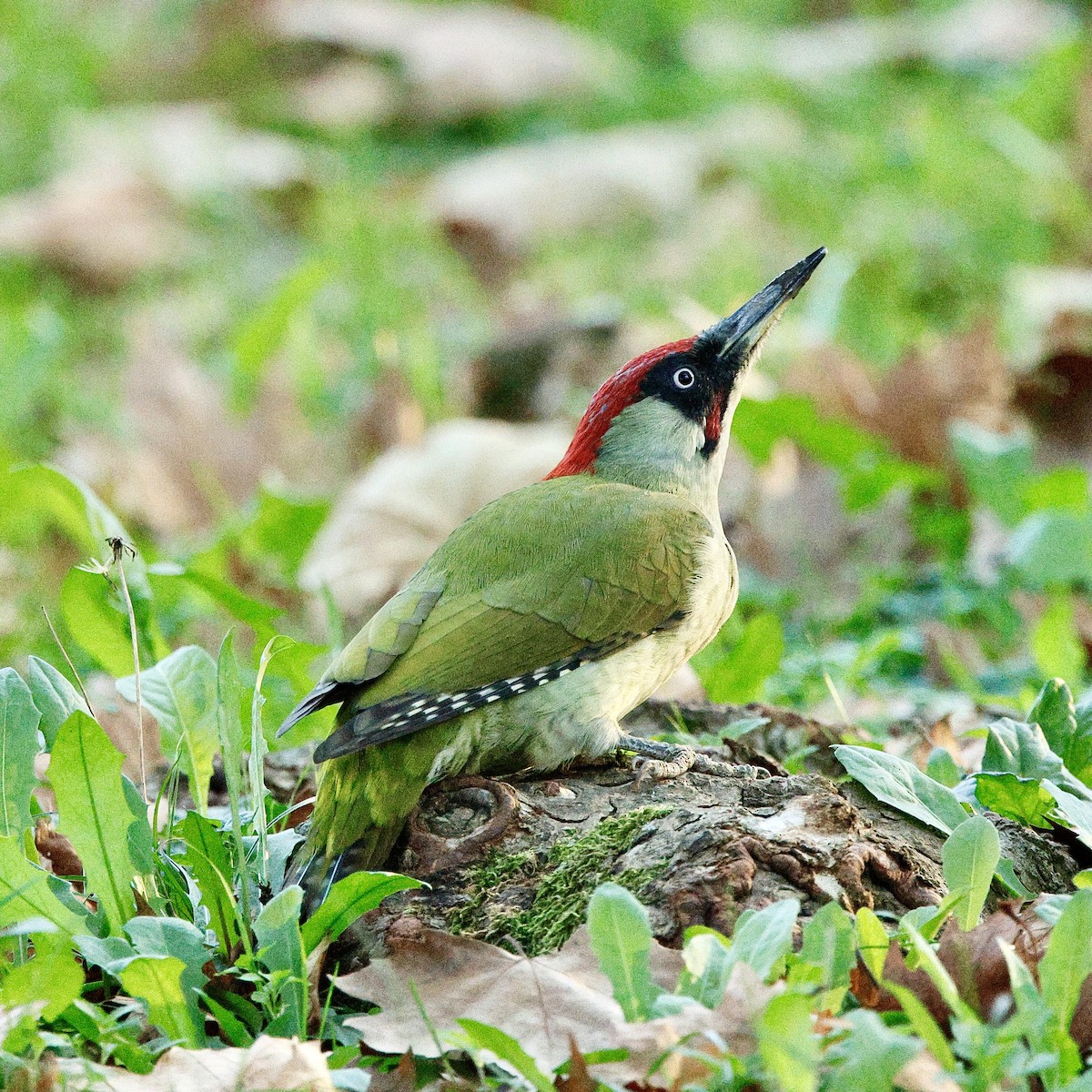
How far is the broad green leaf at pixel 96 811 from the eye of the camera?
2.44 meters

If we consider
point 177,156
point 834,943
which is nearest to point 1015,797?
point 834,943

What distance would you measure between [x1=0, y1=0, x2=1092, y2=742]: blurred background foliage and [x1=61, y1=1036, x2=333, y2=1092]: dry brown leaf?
1256 millimetres

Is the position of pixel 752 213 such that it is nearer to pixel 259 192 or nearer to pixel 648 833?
pixel 259 192

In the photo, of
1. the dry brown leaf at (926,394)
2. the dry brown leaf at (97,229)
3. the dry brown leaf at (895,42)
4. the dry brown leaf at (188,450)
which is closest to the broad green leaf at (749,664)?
the dry brown leaf at (926,394)

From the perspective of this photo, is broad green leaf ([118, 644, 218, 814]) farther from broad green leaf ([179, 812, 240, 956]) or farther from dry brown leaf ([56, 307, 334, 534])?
dry brown leaf ([56, 307, 334, 534])

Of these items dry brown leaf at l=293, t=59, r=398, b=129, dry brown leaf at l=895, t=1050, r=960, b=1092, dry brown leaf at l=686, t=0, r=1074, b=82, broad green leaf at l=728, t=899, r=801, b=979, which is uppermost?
dry brown leaf at l=686, t=0, r=1074, b=82

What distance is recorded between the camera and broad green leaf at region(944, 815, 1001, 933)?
2312 millimetres

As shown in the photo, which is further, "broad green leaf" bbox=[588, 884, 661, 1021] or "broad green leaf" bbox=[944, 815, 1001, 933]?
"broad green leaf" bbox=[944, 815, 1001, 933]

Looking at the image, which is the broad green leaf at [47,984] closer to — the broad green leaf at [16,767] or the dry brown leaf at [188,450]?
the broad green leaf at [16,767]

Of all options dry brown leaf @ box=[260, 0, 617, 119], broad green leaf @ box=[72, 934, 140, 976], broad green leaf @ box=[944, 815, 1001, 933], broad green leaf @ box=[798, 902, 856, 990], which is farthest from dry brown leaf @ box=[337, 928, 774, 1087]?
dry brown leaf @ box=[260, 0, 617, 119]

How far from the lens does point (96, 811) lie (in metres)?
2.47

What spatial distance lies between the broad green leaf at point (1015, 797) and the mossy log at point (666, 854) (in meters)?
0.02

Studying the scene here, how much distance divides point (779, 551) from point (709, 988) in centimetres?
291

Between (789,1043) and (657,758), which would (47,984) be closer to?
(789,1043)
